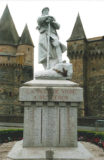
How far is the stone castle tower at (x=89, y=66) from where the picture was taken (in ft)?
137

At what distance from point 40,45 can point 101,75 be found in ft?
120

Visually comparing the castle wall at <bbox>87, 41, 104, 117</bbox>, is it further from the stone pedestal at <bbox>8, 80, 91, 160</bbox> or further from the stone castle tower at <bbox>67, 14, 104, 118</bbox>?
the stone pedestal at <bbox>8, 80, 91, 160</bbox>

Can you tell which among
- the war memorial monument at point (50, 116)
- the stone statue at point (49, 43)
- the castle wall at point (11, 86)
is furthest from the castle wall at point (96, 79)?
the war memorial monument at point (50, 116)

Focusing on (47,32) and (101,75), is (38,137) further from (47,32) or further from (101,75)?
(101,75)

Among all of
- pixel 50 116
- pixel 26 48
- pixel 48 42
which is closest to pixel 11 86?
pixel 26 48

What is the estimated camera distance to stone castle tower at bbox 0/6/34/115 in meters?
43.9

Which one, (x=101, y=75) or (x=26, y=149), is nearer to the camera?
(x=26, y=149)

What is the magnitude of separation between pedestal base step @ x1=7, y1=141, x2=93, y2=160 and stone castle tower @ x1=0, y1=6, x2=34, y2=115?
127ft

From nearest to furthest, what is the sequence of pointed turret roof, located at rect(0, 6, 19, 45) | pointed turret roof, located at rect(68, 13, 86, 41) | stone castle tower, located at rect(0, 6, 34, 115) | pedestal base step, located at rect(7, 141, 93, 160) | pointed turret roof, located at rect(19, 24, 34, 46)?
pedestal base step, located at rect(7, 141, 93, 160), pointed turret roof, located at rect(68, 13, 86, 41), stone castle tower, located at rect(0, 6, 34, 115), pointed turret roof, located at rect(0, 6, 19, 45), pointed turret roof, located at rect(19, 24, 34, 46)

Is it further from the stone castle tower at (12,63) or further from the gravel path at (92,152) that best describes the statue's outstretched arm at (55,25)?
the stone castle tower at (12,63)

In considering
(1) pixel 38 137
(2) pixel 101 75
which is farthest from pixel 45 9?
(2) pixel 101 75

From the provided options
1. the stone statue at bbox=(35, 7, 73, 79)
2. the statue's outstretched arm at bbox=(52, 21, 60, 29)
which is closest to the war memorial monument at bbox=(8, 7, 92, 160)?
the stone statue at bbox=(35, 7, 73, 79)

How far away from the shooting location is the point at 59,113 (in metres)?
5.45

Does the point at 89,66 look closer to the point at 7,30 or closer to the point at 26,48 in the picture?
the point at 26,48
